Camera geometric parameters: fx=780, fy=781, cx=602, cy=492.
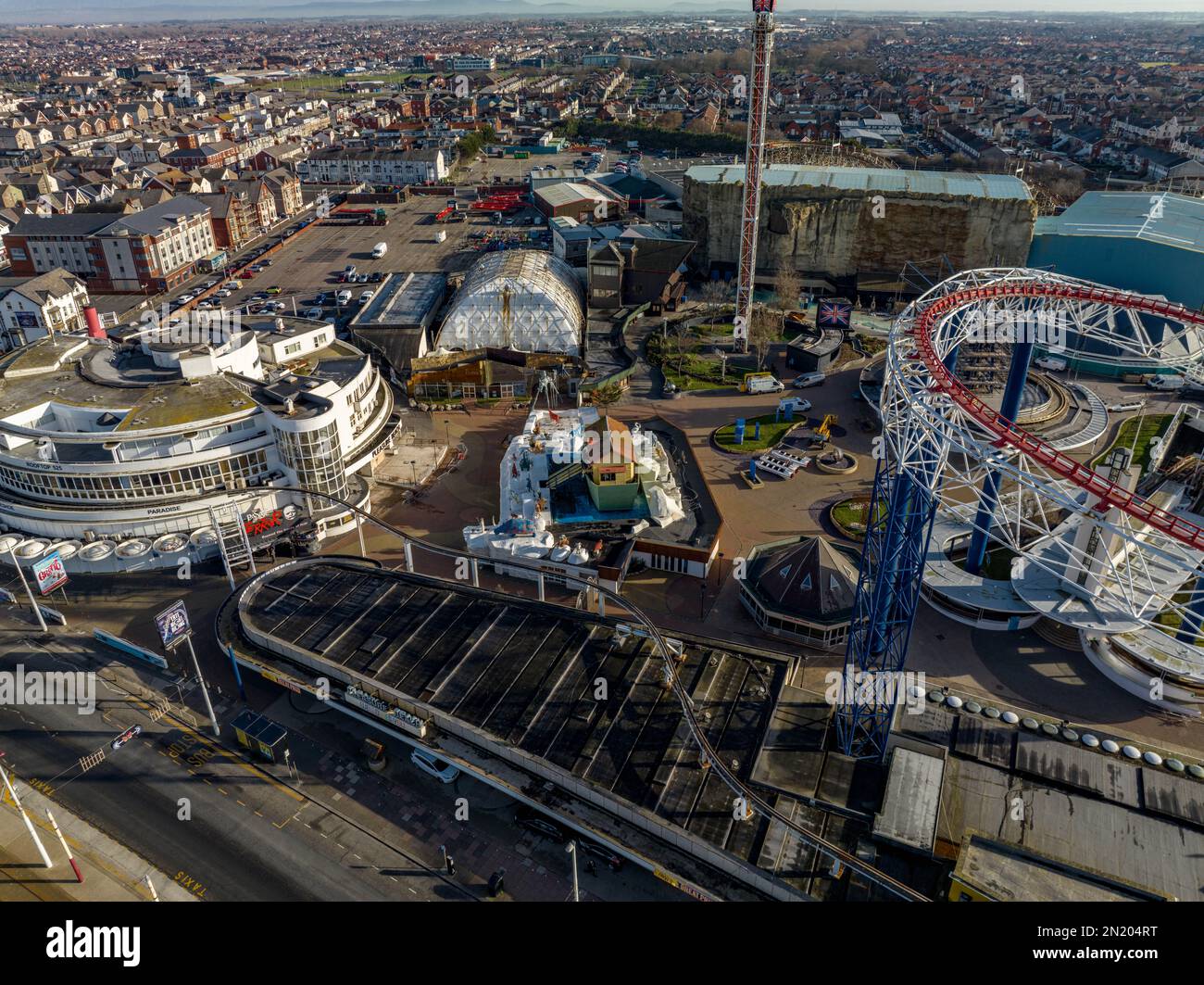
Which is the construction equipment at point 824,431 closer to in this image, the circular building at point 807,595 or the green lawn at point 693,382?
the green lawn at point 693,382

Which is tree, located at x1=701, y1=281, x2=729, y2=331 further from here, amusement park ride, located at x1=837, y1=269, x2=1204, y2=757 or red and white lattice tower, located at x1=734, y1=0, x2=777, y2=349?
amusement park ride, located at x1=837, y1=269, x2=1204, y2=757

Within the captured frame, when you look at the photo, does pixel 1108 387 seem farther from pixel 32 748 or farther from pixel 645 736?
pixel 32 748

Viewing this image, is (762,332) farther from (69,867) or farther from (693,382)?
(69,867)

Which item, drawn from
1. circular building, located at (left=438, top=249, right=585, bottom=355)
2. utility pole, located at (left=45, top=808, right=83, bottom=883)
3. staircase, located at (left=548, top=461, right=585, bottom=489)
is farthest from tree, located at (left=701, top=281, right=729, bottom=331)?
utility pole, located at (left=45, top=808, right=83, bottom=883)

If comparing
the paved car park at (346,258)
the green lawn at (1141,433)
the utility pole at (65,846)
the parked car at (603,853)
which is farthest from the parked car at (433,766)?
the paved car park at (346,258)

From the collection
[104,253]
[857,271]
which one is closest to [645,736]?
[857,271]

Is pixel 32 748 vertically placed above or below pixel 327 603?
below
